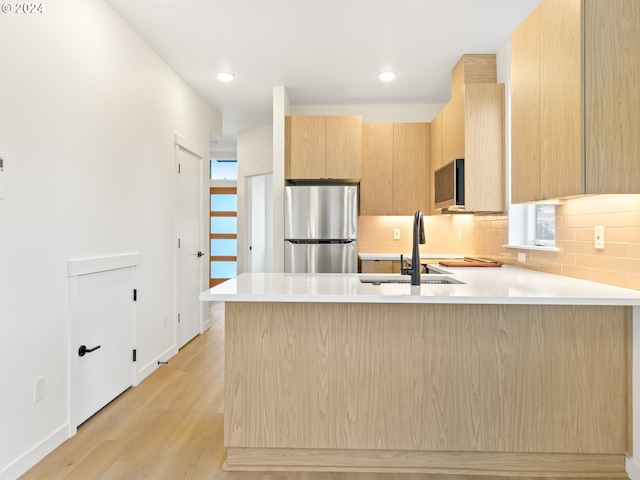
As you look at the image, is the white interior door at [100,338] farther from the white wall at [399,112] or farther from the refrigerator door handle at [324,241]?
the white wall at [399,112]

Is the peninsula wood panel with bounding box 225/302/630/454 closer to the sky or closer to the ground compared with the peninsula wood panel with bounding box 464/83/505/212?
closer to the ground

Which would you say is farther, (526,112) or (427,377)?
(526,112)

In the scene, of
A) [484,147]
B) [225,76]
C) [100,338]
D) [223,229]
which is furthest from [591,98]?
[223,229]

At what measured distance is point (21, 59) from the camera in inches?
80.7

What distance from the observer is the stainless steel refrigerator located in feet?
14.1

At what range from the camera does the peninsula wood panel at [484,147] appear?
3385 mm

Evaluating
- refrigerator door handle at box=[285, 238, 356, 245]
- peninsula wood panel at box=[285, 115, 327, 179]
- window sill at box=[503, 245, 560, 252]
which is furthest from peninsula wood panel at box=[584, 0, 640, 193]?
peninsula wood panel at box=[285, 115, 327, 179]

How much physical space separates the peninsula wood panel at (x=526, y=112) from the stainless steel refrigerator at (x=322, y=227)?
2050mm

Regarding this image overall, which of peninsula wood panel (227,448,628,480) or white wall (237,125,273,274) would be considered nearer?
peninsula wood panel (227,448,628,480)

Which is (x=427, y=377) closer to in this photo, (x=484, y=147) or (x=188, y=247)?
(x=484, y=147)

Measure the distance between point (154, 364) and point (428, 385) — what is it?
250 centimetres

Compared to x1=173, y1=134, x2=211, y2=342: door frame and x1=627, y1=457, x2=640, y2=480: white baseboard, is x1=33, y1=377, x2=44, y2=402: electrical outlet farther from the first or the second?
x1=627, y1=457, x2=640, y2=480: white baseboard

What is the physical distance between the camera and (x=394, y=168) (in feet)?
15.3

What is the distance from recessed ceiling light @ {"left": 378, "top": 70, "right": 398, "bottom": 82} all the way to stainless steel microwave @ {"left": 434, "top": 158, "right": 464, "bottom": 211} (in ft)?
3.25
